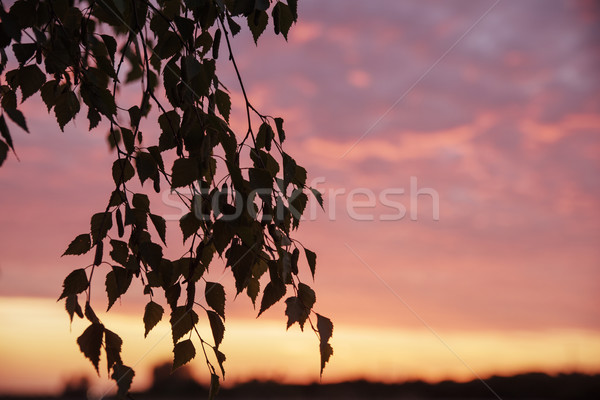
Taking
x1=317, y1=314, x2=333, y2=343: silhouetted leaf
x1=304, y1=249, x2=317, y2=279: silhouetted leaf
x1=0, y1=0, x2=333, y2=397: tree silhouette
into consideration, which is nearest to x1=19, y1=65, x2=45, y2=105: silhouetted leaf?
x1=0, y1=0, x2=333, y2=397: tree silhouette

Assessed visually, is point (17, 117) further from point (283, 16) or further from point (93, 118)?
point (283, 16)

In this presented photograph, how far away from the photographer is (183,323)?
1.81 meters

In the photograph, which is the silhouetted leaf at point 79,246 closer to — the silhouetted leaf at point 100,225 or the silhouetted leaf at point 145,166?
the silhouetted leaf at point 100,225

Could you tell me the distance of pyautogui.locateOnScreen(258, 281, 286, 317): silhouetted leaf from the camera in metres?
1.74

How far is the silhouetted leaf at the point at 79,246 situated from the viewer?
5.86 feet

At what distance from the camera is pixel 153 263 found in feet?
5.62

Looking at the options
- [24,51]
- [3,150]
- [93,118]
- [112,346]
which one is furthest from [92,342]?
[24,51]

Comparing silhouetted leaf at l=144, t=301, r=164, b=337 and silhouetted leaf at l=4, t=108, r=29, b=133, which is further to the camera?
silhouetted leaf at l=144, t=301, r=164, b=337

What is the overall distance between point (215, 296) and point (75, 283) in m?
0.40

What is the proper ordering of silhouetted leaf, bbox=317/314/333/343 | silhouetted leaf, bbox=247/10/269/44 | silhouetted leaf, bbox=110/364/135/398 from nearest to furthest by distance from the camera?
silhouetted leaf, bbox=110/364/135/398
silhouetted leaf, bbox=317/314/333/343
silhouetted leaf, bbox=247/10/269/44

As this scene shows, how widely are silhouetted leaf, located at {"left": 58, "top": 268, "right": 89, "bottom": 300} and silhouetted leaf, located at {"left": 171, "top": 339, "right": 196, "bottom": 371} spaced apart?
32 cm

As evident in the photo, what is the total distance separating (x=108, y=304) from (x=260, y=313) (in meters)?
0.48

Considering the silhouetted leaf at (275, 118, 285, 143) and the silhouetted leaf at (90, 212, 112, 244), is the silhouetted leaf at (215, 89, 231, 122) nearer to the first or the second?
the silhouetted leaf at (275, 118, 285, 143)

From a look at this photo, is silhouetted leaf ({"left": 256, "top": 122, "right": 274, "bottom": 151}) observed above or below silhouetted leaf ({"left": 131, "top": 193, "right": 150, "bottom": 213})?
above
